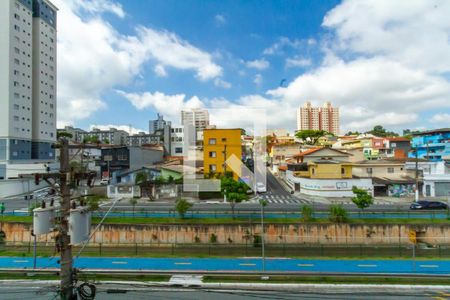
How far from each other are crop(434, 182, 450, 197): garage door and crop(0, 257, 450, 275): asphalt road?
18986mm

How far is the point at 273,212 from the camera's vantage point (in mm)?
19516

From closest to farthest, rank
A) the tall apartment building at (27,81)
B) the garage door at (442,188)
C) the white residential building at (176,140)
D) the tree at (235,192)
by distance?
the tree at (235,192) → the garage door at (442,188) → the tall apartment building at (27,81) → the white residential building at (176,140)

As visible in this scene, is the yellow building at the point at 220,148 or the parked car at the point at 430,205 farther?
the yellow building at the point at 220,148

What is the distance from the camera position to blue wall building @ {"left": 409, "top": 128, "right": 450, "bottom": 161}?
44.6 m

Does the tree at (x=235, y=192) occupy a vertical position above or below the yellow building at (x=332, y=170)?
below

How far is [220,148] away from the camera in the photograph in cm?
3011

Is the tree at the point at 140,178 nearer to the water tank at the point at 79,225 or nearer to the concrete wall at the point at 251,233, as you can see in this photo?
the concrete wall at the point at 251,233

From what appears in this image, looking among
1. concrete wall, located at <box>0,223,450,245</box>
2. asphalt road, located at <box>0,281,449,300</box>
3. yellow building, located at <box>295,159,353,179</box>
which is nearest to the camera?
asphalt road, located at <box>0,281,449,300</box>

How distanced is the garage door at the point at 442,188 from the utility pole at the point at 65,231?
3593 centimetres

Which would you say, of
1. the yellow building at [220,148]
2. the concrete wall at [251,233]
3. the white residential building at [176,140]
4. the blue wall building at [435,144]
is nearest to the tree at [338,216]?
the concrete wall at [251,233]

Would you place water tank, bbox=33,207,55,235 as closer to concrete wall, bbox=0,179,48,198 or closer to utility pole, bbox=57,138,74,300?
utility pole, bbox=57,138,74,300

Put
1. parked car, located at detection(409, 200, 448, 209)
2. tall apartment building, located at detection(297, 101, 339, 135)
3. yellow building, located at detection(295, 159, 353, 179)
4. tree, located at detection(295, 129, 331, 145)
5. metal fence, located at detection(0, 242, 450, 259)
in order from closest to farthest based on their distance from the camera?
metal fence, located at detection(0, 242, 450, 259)
parked car, located at detection(409, 200, 448, 209)
yellow building, located at detection(295, 159, 353, 179)
tree, located at detection(295, 129, 331, 145)
tall apartment building, located at detection(297, 101, 339, 135)

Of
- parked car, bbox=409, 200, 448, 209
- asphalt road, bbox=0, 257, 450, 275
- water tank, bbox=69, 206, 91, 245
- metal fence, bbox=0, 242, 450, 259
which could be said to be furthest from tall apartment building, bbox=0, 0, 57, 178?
parked car, bbox=409, 200, 448, 209

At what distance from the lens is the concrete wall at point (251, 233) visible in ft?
56.0
